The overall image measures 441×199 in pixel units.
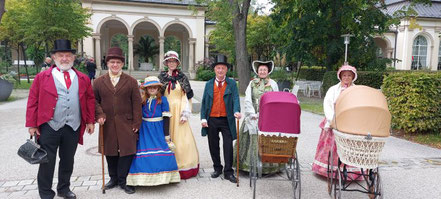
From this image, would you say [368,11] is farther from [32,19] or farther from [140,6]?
[140,6]

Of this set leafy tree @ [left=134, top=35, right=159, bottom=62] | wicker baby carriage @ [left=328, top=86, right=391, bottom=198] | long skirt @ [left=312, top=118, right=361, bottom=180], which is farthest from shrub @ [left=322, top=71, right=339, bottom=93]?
leafy tree @ [left=134, top=35, right=159, bottom=62]

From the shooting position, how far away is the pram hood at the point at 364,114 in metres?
3.27

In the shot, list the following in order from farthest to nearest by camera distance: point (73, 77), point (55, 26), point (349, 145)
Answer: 1. point (55, 26)
2. point (73, 77)
3. point (349, 145)

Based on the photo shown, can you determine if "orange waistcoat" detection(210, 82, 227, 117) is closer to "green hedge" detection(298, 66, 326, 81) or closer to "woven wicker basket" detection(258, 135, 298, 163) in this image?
"woven wicker basket" detection(258, 135, 298, 163)

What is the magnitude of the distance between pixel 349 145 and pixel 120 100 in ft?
9.05

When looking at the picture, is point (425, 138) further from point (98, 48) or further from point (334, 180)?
point (98, 48)

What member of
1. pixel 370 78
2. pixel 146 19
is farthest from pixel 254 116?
pixel 146 19

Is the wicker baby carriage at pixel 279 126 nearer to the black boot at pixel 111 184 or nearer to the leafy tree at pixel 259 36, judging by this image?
the black boot at pixel 111 184

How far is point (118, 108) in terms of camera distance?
4129mm

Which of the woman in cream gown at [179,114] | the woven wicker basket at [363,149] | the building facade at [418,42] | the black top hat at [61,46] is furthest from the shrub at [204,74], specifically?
the woven wicker basket at [363,149]

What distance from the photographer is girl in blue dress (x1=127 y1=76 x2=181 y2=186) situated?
4246 millimetres

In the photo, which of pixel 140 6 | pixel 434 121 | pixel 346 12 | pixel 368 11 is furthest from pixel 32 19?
pixel 434 121

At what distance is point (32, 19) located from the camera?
702 inches

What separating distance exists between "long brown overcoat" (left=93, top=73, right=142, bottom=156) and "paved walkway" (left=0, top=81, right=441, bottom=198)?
0.65 m
